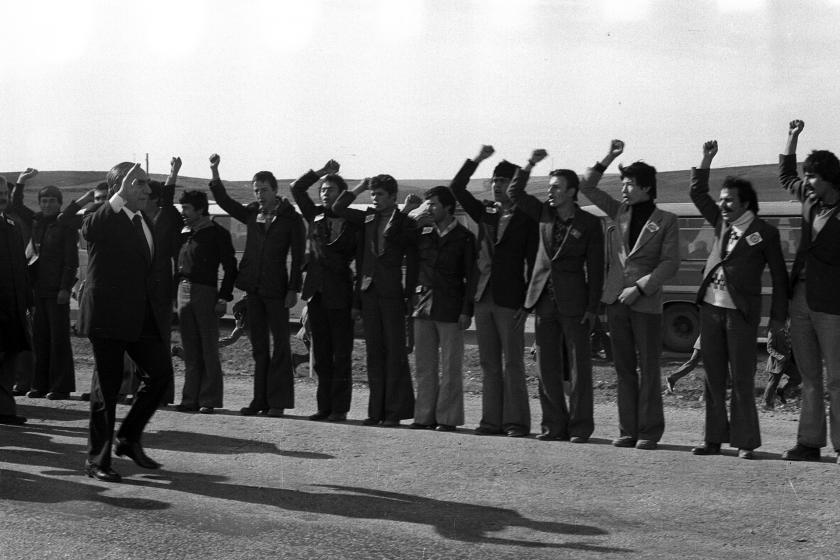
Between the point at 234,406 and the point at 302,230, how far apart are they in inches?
84.8

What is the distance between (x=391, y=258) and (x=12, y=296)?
3.01 m

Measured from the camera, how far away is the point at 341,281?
428 inches

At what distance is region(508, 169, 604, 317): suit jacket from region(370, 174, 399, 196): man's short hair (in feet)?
4.20

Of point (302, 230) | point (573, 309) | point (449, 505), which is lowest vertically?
point (449, 505)

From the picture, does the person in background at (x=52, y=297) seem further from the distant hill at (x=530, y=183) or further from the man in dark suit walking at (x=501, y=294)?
the distant hill at (x=530, y=183)

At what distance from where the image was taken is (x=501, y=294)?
1003cm

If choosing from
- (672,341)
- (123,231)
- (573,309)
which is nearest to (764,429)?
(573,309)

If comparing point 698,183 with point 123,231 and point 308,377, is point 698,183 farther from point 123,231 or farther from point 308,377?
point 308,377

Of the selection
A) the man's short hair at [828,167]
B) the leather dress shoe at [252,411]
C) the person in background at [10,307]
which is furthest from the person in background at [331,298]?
the man's short hair at [828,167]

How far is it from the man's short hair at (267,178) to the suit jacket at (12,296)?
6.82 feet

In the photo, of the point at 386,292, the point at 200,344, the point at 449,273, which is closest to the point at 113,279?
A: the point at 386,292

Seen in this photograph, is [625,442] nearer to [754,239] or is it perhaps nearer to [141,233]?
[754,239]

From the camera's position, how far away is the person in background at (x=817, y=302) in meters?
8.52

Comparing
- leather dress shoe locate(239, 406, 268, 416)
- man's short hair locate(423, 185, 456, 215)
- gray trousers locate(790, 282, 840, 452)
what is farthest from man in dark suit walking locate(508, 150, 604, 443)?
leather dress shoe locate(239, 406, 268, 416)
